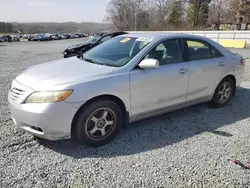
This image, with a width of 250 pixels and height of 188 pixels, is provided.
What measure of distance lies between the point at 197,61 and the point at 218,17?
4879 cm

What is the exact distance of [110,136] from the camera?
321 centimetres

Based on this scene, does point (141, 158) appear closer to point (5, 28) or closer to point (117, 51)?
point (117, 51)

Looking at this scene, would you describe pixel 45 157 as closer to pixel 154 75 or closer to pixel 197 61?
pixel 154 75

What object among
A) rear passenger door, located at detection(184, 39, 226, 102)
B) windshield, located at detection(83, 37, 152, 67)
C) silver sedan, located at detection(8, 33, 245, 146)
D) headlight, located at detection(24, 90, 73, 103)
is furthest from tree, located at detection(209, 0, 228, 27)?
headlight, located at detection(24, 90, 73, 103)

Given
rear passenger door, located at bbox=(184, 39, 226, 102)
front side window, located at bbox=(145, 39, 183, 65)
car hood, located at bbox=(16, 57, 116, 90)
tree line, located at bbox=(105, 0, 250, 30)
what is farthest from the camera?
tree line, located at bbox=(105, 0, 250, 30)

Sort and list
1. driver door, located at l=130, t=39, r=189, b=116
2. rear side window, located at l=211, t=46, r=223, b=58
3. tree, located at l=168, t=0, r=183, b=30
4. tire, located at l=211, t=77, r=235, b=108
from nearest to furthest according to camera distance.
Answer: driver door, located at l=130, t=39, r=189, b=116, rear side window, located at l=211, t=46, r=223, b=58, tire, located at l=211, t=77, r=235, b=108, tree, located at l=168, t=0, r=183, b=30

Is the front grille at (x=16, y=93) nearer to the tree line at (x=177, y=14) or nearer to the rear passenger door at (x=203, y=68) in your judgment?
the rear passenger door at (x=203, y=68)

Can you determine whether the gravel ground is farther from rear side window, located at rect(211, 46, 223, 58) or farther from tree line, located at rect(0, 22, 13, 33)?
tree line, located at rect(0, 22, 13, 33)

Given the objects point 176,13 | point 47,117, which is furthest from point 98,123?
point 176,13

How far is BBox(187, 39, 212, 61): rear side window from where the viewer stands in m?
3.97

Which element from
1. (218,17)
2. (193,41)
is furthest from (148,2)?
(193,41)

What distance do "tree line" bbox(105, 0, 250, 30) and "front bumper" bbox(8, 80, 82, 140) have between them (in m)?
35.8

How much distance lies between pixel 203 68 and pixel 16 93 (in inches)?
118

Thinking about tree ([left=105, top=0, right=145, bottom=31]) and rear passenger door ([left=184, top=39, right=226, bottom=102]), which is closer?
rear passenger door ([left=184, top=39, right=226, bottom=102])
